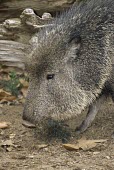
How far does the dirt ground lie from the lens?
4.39 metres

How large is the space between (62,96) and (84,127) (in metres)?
0.66

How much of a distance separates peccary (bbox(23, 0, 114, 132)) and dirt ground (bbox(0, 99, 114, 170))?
0.33m

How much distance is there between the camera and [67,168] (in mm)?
4312

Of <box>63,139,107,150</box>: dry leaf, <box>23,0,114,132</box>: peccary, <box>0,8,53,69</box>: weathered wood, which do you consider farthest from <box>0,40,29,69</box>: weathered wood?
<box>63,139,107,150</box>: dry leaf

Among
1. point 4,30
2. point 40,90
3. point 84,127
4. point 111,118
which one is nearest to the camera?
point 40,90

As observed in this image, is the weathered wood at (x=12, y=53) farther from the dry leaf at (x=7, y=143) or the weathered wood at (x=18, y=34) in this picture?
the dry leaf at (x=7, y=143)

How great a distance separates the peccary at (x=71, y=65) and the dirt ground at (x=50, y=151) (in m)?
0.33

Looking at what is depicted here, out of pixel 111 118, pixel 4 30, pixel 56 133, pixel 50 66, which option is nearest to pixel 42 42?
pixel 50 66

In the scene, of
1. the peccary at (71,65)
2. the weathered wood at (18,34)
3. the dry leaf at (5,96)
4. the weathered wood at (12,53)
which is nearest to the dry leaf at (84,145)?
the peccary at (71,65)

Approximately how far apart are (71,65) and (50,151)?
920 mm

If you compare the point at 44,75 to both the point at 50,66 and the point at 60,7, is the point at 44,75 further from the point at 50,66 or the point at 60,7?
the point at 60,7

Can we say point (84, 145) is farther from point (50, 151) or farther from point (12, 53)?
point (12, 53)

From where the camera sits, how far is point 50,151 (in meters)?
4.86

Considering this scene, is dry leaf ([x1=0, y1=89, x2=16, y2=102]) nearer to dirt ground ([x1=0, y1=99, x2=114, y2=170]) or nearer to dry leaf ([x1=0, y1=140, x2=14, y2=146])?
dirt ground ([x1=0, y1=99, x2=114, y2=170])
